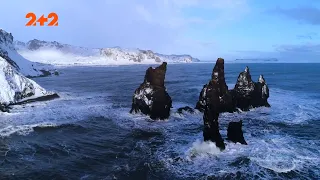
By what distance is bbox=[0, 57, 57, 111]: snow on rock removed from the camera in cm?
5056

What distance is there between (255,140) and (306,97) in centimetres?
3764

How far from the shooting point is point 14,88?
53.4 metres

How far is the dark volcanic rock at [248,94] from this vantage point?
48.0 m

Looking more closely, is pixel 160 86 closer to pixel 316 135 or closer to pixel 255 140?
pixel 255 140

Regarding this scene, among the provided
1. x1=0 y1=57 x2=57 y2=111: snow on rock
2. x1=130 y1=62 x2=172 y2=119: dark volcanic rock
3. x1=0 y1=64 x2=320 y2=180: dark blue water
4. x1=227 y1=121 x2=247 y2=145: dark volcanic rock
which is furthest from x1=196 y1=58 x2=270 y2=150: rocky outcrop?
x1=0 y1=57 x2=57 y2=111: snow on rock

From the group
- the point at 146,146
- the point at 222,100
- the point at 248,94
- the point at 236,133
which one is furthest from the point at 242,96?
the point at 146,146

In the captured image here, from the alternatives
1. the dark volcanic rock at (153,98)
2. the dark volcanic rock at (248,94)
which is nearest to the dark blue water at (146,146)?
the dark volcanic rock at (153,98)

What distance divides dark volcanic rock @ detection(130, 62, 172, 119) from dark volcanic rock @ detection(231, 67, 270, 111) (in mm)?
11899

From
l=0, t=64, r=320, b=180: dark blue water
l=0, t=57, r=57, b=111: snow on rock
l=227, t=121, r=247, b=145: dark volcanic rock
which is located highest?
l=0, t=57, r=57, b=111: snow on rock

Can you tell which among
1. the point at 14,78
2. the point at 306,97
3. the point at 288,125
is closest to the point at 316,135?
the point at 288,125

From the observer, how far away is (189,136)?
33812 mm

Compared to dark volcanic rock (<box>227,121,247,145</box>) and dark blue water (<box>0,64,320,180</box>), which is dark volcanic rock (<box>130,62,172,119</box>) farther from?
dark volcanic rock (<box>227,121,247,145</box>)

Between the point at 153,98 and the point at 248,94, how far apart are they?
15.8 meters

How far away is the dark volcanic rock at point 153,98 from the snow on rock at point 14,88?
69.3 feet
